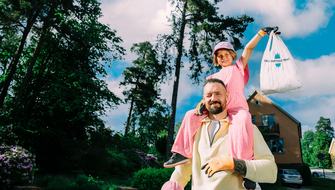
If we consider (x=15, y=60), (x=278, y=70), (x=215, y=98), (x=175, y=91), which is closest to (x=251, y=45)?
(x=278, y=70)

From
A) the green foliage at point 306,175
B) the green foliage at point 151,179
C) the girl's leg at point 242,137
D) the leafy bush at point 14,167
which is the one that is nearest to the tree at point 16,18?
the leafy bush at point 14,167

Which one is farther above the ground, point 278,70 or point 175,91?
point 175,91

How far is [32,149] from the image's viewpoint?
11312mm

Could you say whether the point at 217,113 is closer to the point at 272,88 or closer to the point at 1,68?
the point at 272,88

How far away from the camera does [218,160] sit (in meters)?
1.46

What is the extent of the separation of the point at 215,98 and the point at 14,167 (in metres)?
8.65

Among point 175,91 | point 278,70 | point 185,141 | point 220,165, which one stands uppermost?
point 175,91

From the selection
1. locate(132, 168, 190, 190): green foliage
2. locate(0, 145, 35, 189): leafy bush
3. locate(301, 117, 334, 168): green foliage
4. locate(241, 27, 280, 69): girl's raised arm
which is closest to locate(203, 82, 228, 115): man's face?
locate(241, 27, 280, 69): girl's raised arm

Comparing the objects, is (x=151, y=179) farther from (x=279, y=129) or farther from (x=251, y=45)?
(x=279, y=129)

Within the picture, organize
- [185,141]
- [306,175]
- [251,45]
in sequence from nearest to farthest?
[185,141] < [251,45] < [306,175]

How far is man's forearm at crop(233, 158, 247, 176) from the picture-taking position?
139 cm

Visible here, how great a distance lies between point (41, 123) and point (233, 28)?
1392cm

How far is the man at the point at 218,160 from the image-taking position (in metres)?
1.43

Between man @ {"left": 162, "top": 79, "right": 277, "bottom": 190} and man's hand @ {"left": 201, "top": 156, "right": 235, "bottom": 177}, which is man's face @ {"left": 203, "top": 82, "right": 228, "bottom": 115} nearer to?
man @ {"left": 162, "top": 79, "right": 277, "bottom": 190}
